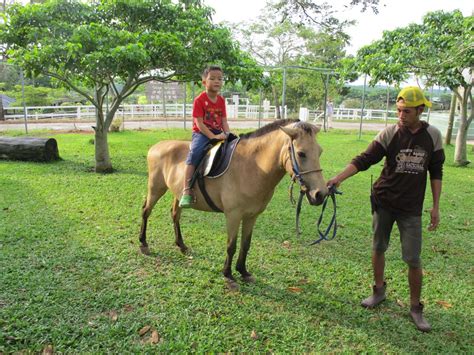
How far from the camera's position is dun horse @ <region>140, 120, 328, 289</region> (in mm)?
2930

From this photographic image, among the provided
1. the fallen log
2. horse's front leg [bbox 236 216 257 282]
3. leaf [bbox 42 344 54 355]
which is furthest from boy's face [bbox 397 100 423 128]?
the fallen log

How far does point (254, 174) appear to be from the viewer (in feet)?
11.6

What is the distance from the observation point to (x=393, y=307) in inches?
139

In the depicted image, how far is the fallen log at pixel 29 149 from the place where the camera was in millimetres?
9430

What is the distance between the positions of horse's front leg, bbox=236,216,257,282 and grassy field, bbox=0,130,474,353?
0.14 m

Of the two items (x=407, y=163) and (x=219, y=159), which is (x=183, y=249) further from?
(x=407, y=163)

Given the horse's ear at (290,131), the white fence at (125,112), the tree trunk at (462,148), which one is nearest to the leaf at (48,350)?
the horse's ear at (290,131)

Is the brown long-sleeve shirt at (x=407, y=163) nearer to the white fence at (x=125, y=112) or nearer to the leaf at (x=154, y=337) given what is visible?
the leaf at (x=154, y=337)

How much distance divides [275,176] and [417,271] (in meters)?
1.52

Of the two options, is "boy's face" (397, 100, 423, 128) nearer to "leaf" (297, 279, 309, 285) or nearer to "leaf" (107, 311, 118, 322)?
"leaf" (297, 279, 309, 285)

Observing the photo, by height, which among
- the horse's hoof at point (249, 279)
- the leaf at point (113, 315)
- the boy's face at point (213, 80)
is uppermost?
the boy's face at point (213, 80)

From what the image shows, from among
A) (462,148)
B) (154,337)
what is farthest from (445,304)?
(462,148)

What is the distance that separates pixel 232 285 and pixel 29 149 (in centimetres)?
810

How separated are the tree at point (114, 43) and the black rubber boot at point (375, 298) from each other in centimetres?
560
